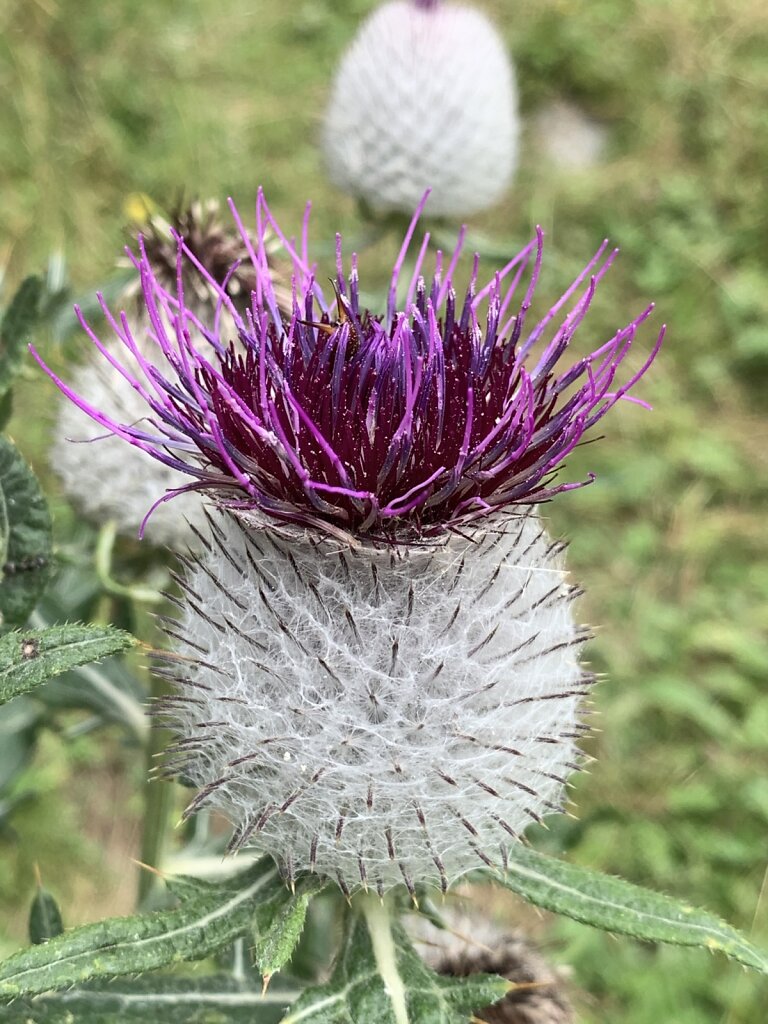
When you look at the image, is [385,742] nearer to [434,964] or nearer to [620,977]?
[434,964]

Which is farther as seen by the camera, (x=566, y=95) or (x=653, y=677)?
(x=566, y=95)

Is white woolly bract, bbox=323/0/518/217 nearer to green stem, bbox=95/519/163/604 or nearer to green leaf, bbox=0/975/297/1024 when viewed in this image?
green stem, bbox=95/519/163/604

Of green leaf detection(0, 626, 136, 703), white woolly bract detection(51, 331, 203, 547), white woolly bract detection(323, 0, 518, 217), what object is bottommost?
green leaf detection(0, 626, 136, 703)

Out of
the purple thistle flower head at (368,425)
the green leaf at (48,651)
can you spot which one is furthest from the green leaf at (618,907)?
the green leaf at (48,651)

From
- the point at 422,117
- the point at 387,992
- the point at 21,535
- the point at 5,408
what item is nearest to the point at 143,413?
the point at 5,408

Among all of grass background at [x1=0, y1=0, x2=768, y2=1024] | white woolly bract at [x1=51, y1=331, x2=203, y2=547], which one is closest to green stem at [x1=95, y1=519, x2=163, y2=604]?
white woolly bract at [x1=51, y1=331, x2=203, y2=547]

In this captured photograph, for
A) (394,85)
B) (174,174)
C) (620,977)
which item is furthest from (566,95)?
(620,977)
